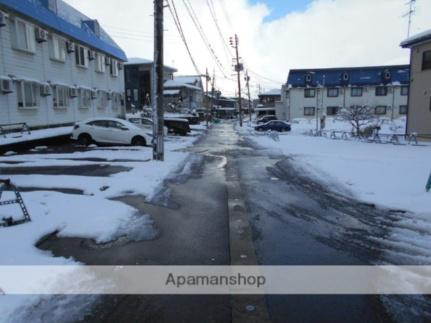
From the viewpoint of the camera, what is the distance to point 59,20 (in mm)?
20594

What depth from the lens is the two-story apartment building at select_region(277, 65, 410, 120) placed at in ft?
→ 188

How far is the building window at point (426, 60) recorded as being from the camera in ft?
75.1

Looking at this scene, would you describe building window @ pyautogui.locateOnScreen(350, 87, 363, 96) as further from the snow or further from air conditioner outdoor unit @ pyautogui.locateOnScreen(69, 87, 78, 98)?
the snow

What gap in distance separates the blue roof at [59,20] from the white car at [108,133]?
18.7 feet

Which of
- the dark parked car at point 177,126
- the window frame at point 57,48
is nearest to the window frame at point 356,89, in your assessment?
the dark parked car at point 177,126

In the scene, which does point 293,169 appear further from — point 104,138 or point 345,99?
point 345,99

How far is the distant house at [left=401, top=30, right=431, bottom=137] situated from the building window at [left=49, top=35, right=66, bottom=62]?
2157 centimetres

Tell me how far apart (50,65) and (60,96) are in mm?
1974

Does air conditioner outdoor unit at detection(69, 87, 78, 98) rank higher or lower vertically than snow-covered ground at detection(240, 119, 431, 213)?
higher

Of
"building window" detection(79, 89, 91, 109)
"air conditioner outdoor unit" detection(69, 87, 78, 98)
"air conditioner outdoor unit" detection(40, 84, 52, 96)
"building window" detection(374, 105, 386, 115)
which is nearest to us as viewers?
"air conditioner outdoor unit" detection(40, 84, 52, 96)

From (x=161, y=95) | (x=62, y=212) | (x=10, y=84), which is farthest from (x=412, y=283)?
(x=10, y=84)

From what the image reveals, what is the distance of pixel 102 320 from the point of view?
3273 millimetres

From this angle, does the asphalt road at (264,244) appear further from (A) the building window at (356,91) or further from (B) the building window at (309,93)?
(A) the building window at (356,91)

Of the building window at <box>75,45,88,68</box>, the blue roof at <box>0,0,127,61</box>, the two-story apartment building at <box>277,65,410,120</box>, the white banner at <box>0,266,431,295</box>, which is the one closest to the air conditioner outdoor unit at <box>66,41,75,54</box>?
the blue roof at <box>0,0,127,61</box>
